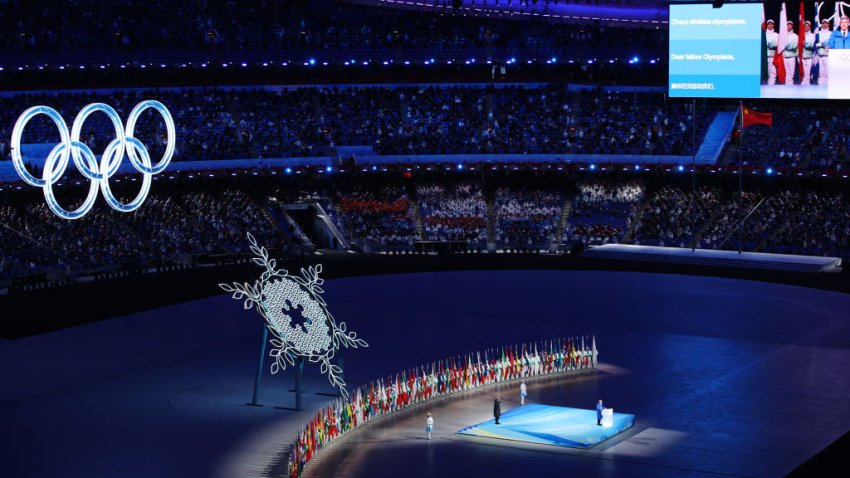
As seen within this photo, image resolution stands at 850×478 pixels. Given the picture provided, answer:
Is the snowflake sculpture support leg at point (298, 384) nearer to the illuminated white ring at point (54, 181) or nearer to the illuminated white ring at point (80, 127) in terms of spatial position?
the illuminated white ring at point (54, 181)

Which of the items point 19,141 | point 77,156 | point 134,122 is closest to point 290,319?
point 77,156

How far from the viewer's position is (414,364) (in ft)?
131

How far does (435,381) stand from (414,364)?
4.90 m

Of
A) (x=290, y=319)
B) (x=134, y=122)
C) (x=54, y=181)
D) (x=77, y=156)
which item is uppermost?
(x=134, y=122)

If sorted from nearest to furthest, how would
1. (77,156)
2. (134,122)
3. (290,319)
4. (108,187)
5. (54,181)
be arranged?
1. (290,319)
2. (54,181)
3. (77,156)
4. (108,187)
5. (134,122)

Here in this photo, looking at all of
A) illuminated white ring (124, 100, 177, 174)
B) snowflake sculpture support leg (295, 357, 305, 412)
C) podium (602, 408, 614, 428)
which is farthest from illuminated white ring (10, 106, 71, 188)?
podium (602, 408, 614, 428)

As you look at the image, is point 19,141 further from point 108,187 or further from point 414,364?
point 414,364

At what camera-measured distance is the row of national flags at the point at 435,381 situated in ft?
96.0

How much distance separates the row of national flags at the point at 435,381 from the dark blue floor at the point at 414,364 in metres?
1.36

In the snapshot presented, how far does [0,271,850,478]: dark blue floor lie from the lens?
2845 cm

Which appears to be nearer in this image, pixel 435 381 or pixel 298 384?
pixel 298 384

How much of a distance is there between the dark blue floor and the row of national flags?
1363 millimetres

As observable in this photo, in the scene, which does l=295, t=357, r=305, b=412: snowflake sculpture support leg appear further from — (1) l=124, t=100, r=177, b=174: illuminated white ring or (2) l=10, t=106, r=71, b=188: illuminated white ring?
(1) l=124, t=100, r=177, b=174: illuminated white ring

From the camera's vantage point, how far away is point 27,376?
3925 centimetres
